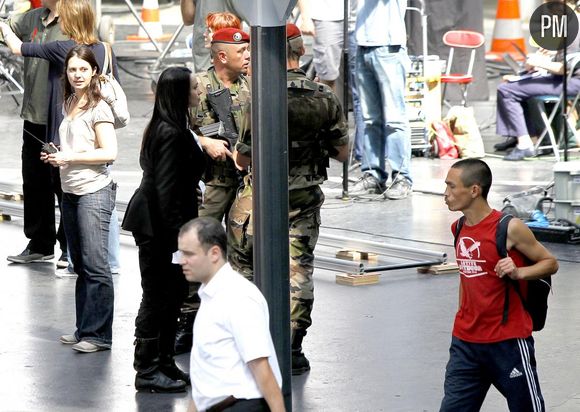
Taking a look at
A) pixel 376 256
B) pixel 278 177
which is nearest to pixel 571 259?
pixel 376 256

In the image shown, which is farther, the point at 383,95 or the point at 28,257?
the point at 383,95

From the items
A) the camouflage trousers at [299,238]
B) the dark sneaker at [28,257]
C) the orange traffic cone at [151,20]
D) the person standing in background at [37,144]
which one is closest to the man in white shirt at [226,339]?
the camouflage trousers at [299,238]

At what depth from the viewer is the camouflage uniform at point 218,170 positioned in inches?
317

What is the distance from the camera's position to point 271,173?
5.17m

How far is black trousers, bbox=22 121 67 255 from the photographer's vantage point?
1016 centimetres

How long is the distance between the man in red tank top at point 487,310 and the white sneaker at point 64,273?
4690 millimetres

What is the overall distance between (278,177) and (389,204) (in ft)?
24.2

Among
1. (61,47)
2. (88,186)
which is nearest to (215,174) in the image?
(88,186)

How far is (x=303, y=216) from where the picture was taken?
24.4ft

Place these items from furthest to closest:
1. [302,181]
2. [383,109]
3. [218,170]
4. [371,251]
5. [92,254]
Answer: [383,109], [371,251], [218,170], [92,254], [302,181]

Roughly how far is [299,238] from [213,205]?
87 centimetres

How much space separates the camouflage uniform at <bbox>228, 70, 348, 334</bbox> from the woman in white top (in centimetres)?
83

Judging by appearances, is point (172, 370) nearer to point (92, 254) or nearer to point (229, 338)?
point (92, 254)

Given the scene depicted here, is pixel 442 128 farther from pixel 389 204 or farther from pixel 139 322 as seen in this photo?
pixel 139 322
